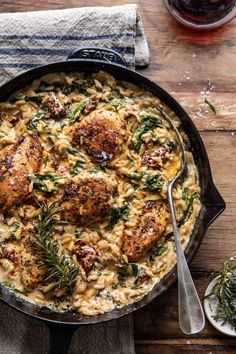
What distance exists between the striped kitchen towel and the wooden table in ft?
0.56

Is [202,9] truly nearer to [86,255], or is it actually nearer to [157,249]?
[157,249]

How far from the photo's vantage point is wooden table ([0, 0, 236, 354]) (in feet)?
14.9

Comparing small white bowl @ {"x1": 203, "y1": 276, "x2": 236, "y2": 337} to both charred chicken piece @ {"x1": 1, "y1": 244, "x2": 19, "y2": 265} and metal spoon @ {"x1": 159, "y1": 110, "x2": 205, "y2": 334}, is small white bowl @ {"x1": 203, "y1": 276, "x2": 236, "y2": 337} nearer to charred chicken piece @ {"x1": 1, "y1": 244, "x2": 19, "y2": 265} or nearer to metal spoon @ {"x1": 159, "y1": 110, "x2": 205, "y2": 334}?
metal spoon @ {"x1": 159, "y1": 110, "x2": 205, "y2": 334}

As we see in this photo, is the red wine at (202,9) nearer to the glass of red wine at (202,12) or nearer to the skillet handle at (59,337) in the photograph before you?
the glass of red wine at (202,12)

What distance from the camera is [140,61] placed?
467 centimetres

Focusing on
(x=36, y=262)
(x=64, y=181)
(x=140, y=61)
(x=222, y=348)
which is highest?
(x=140, y=61)

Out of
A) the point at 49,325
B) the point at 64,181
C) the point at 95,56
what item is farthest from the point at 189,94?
the point at 49,325

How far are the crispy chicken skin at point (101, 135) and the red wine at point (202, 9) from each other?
0.99 metres

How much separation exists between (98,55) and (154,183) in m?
0.97

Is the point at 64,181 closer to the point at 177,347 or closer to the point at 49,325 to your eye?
the point at 49,325

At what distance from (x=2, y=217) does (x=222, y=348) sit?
1769 millimetres

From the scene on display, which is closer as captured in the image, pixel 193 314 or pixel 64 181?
pixel 193 314

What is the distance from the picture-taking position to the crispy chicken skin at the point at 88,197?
164 inches

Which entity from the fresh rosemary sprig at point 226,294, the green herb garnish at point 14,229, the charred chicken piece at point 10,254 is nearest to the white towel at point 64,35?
the green herb garnish at point 14,229
